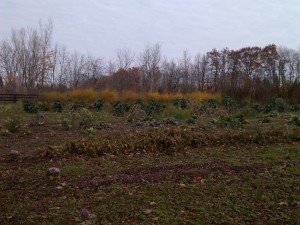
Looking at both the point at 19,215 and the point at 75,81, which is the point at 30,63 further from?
the point at 19,215

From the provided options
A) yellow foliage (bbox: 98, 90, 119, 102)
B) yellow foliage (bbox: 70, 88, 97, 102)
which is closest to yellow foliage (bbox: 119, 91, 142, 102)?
yellow foliage (bbox: 98, 90, 119, 102)

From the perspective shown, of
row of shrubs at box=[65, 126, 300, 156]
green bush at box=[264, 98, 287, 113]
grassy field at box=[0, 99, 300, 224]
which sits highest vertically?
green bush at box=[264, 98, 287, 113]

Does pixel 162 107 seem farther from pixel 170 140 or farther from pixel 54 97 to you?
pixel 54 97

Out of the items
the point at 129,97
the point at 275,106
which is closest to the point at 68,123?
the point at 275,106

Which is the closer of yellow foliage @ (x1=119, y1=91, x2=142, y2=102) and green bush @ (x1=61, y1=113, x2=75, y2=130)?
green bush @ (x1=61, y1=113, x2=75, y2=130)

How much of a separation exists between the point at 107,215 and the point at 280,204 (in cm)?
222

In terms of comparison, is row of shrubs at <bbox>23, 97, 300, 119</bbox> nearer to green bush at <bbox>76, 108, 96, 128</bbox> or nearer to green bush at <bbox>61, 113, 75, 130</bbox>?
green bush at <bbox>76, 108, 96, 128</bbox>

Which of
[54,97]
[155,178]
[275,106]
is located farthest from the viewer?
[54,97]

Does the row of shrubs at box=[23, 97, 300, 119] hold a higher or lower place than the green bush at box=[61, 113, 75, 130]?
higher

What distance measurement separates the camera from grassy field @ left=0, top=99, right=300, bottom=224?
14.7ft

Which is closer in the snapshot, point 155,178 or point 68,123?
Answer: point 155,178

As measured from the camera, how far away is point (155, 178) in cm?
573

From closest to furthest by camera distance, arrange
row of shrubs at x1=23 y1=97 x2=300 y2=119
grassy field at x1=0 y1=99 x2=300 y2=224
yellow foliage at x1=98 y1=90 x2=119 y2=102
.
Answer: grassy field at x1=0 y1=99 x2=300 y2=224, row of shrubs at x1=23 y1=97 x2=300 y2=119, yellow foliage at x1=98 y1=90 x2=119 y2=102

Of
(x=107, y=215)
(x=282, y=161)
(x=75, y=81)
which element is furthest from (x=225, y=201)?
(x=75, y=81)
